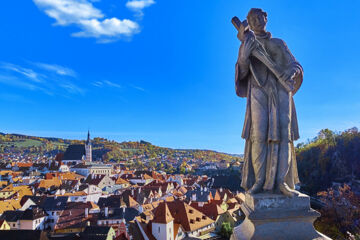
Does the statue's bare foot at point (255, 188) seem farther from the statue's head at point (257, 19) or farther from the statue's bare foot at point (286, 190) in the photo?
the statue's head at point (257, 19)

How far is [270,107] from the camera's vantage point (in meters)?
3.87

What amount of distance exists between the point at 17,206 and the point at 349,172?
60389mm

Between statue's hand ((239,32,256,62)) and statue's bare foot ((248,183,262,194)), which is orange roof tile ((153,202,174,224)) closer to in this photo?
statue's bare foot ((248,183,262,194))

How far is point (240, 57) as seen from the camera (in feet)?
13.2

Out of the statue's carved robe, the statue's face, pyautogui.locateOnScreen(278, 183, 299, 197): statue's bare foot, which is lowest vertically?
pyautogui.locateOnScreen(278, 183, 299, 197): statue's bare foot

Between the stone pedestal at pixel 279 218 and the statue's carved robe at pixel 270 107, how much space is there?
0.25 m

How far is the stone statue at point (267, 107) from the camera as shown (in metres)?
3.80

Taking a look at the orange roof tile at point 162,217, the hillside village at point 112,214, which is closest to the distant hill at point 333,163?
the hillside village at point 112,214

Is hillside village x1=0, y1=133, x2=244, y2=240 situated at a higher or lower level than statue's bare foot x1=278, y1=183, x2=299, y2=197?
lower

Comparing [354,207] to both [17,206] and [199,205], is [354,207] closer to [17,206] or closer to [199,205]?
[199,205]

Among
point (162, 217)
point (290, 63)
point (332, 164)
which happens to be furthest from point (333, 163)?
point (290, 63)

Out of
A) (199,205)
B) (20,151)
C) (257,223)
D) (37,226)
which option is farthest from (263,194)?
(20,151)

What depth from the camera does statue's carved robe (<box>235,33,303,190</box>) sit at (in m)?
3.81

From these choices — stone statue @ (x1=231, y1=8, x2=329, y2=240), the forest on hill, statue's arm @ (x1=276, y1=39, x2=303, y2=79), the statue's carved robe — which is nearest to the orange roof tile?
stone statue @ (x1=231, y1=8, x2=329, y2=240)
